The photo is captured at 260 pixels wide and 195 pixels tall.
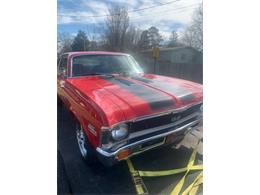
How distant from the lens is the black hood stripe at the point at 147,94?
1.34 metres

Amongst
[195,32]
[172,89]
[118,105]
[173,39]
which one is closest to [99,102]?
[118,105]

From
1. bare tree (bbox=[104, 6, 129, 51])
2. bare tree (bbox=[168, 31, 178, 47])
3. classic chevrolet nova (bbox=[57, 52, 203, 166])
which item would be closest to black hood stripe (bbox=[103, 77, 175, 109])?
classic chevrolet nova (bbox=[57, 52, 203, 166])

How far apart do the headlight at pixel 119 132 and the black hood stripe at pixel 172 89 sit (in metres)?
0.37

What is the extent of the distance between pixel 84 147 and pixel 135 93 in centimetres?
45

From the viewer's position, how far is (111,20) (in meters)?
1.28

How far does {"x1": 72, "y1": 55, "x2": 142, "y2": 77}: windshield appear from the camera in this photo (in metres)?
1.33

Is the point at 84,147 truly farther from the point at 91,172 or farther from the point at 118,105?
the point at 118,105

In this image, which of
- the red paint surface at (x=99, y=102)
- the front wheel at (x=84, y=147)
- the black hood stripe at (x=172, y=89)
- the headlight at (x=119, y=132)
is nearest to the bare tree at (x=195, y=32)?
the black hood stripe at (x=172, y=89)

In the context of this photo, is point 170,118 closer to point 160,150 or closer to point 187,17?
point 160,150

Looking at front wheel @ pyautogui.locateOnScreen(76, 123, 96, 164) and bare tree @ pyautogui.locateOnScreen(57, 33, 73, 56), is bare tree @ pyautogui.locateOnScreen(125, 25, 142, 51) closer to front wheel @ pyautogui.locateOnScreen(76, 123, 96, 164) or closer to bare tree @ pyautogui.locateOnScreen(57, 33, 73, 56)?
bare tree @ pyautogui.locateOnScreen(57, 33, 73, 56)

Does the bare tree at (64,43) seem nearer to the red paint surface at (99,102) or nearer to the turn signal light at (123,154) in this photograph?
the red paint surface at (99,102)

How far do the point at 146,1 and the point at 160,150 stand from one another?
38.0 inches
